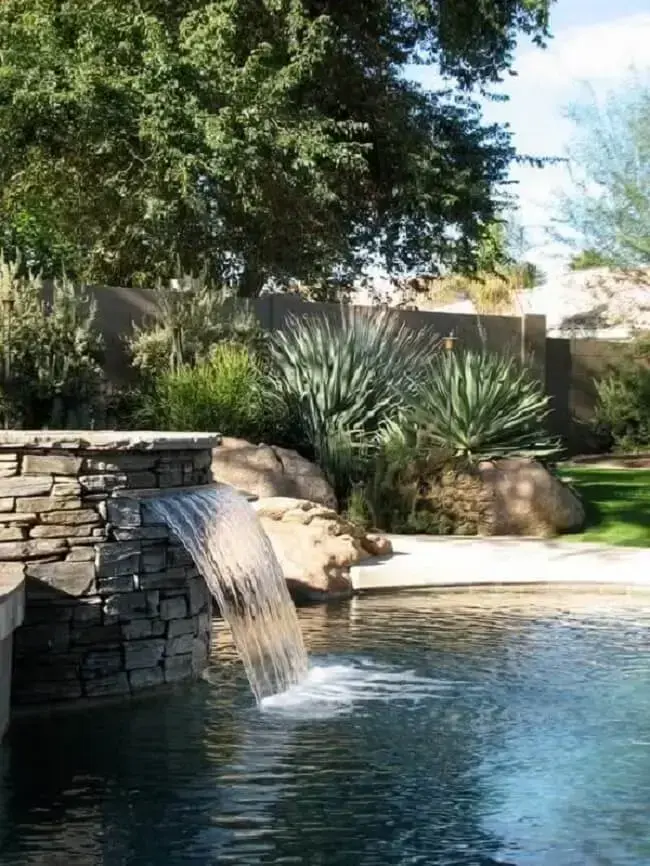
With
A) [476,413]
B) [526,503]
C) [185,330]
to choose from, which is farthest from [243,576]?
[185,330]

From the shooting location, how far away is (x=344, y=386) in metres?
15.3

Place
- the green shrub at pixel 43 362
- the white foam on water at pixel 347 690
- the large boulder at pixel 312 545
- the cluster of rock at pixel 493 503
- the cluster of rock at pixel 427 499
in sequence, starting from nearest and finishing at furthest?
the white foam on water at pixel 347 690, the large boulder at pixel 312 545, the cluster of rock at pixel 427 499, the green shrub at pixel 43 362, the cluster of rock at pixel 493 503

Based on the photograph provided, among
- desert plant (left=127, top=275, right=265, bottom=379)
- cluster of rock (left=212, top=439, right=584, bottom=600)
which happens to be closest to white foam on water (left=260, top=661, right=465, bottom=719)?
cluster of rock (left=212, top=439, right=584, bottom=600)

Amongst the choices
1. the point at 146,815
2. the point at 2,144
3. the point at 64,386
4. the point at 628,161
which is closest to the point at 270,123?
the point at 2,144

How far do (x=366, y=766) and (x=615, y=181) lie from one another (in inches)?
986

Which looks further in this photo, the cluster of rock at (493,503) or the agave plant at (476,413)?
the agave plant at (476,413)

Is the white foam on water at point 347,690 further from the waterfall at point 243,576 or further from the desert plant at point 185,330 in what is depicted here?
the desert plant at point 185,330

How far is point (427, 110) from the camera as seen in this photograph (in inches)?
919

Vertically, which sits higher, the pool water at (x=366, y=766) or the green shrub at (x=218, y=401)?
the green shrub at (x=218, y=401)

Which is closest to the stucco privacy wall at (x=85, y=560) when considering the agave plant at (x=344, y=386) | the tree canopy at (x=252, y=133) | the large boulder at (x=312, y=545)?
the large boulder at (x=312, y=545)

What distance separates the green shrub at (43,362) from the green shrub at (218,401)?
2.19 ft

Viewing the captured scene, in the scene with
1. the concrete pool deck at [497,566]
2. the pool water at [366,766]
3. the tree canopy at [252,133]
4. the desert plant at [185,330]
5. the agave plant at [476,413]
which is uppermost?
the tree canopy at [252,133]

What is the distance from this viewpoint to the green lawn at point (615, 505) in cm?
1428

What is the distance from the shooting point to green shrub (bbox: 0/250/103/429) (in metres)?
14.2
